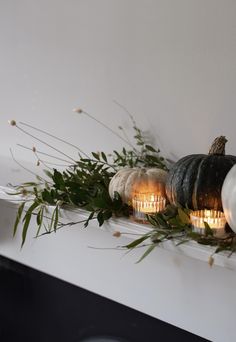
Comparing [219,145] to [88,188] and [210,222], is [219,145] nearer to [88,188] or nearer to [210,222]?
[210,222]

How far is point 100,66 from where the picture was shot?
3.69 ft

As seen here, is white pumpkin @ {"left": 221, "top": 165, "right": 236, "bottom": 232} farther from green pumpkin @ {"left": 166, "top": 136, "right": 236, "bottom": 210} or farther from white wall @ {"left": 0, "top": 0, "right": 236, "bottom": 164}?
white wall @ {"left": 0, "top": 0, "right": 236, "bottom": 164}

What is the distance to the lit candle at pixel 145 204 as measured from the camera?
32.6 inches

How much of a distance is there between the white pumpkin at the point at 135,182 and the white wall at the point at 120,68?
157 millimetres

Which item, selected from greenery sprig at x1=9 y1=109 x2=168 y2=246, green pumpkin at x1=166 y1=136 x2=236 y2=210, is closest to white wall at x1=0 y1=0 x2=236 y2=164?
greenery sprig at x1=9 y1=109 x2=168 y2=246

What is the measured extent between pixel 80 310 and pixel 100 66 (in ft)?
2.14

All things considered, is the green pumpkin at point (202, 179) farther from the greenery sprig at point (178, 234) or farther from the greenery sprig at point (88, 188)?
the greenery sprig at point (88, 188)

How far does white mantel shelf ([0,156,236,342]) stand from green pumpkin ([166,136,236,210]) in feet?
0.27

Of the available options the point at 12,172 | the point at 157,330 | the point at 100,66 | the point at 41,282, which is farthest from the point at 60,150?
the point at 157,330

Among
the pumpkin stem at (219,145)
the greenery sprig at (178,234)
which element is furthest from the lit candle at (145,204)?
the pumpkin stem at (219,145)

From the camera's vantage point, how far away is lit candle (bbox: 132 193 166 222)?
0.83 metres

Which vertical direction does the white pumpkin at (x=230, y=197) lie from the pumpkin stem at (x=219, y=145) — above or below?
below

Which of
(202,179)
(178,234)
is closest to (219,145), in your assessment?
(202,179)

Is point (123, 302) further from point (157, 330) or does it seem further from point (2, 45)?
point (2, 45)
